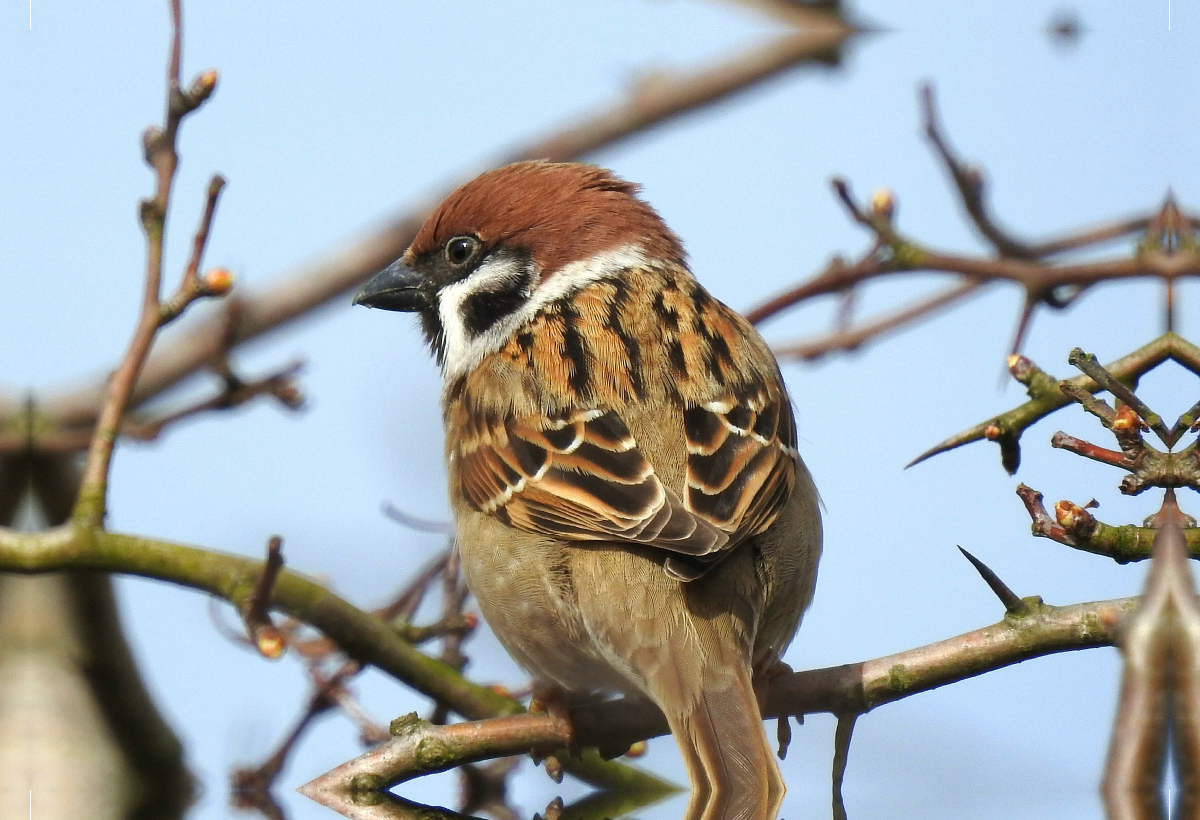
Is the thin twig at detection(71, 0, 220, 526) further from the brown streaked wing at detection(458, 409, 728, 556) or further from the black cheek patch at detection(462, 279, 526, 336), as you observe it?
the black cheek patch at detection(462, 279, 526, 336)

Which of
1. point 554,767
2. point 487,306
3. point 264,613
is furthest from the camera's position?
point 487,306

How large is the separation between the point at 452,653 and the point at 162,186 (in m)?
1.61

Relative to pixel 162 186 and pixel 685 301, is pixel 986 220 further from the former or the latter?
pixel 162 186

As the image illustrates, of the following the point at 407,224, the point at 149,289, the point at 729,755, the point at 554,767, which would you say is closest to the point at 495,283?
the point at 407,224

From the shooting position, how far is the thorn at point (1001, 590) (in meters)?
2.76

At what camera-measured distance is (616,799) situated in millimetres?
4031

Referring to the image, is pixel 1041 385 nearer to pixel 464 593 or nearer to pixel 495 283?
pixel 464 593

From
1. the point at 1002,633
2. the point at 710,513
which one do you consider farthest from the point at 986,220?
the point at 1002,633

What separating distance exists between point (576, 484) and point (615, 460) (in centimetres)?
13

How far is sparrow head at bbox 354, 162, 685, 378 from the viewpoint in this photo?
479 centimetres

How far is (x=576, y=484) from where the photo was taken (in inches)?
151

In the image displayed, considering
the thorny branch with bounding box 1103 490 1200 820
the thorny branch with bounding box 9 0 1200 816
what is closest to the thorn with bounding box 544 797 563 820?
the thorny branch with bounding box 9 0 1200 816

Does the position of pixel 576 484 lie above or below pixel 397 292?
below

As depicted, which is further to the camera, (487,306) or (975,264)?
(487,306)
